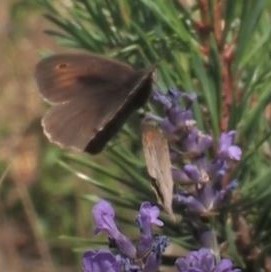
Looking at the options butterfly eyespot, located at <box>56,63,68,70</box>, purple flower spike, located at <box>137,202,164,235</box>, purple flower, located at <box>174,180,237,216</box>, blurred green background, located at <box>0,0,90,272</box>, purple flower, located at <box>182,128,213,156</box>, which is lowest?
blurred green background, located at <box>0,0,90,272</box>

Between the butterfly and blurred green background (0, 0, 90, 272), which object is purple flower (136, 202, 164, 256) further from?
blurred green background (0, 0, 90, 272)

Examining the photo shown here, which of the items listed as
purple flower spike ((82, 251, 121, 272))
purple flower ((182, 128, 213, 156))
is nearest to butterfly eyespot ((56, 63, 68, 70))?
purple flower ((182, 128, 213, 156))

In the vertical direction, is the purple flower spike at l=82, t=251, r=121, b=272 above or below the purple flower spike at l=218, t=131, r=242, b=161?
above

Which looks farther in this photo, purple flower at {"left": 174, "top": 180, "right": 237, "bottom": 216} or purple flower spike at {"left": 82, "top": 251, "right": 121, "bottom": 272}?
purple flower at {"left": 174, "top": 180, "right": 237, "bottom": 216}

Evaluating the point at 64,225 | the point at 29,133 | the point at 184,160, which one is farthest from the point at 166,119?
the point at 64,225

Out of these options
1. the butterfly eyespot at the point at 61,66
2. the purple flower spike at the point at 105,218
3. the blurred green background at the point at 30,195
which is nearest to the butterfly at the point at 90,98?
the butterfly eyespot at the point at 61,66

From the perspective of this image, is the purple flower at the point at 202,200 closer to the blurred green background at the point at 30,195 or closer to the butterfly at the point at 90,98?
the butterfly at the point at 90,98

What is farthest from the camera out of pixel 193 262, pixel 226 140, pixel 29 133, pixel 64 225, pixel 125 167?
pixel 64 225

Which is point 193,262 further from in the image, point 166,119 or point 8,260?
point 8,260
